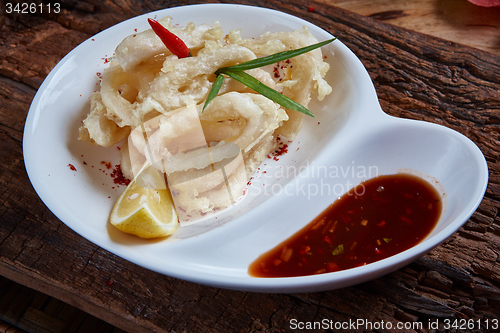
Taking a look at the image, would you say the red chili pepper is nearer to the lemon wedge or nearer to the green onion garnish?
→ the green onion garnish

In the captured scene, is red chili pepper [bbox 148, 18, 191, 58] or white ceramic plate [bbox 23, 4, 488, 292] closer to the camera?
white ceramic plate [bbox 23, 4, 488, 292]

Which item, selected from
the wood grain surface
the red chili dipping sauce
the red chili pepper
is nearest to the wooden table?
the red chili dipping sauce

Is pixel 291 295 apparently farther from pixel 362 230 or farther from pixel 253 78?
pixel 253 78

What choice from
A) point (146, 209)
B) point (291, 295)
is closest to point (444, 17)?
point (291, 295)

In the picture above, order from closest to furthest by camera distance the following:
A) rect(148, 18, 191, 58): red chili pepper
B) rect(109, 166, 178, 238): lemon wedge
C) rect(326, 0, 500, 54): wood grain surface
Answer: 1. rect(109, 166, 178, 238): lemon wedge
2. rect(148, 18, 191, 58): red chili pepper
3. rect(326, 0, 500, 54): wood grain surface

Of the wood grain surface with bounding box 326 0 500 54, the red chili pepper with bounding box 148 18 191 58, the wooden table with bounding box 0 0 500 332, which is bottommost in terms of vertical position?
the wooden table with bounding box 0 0 500 332

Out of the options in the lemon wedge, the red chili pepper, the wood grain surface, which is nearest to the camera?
the lemon wedge

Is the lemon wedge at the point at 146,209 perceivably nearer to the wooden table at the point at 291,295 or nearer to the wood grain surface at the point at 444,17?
the wooden table at the point at 291,295
